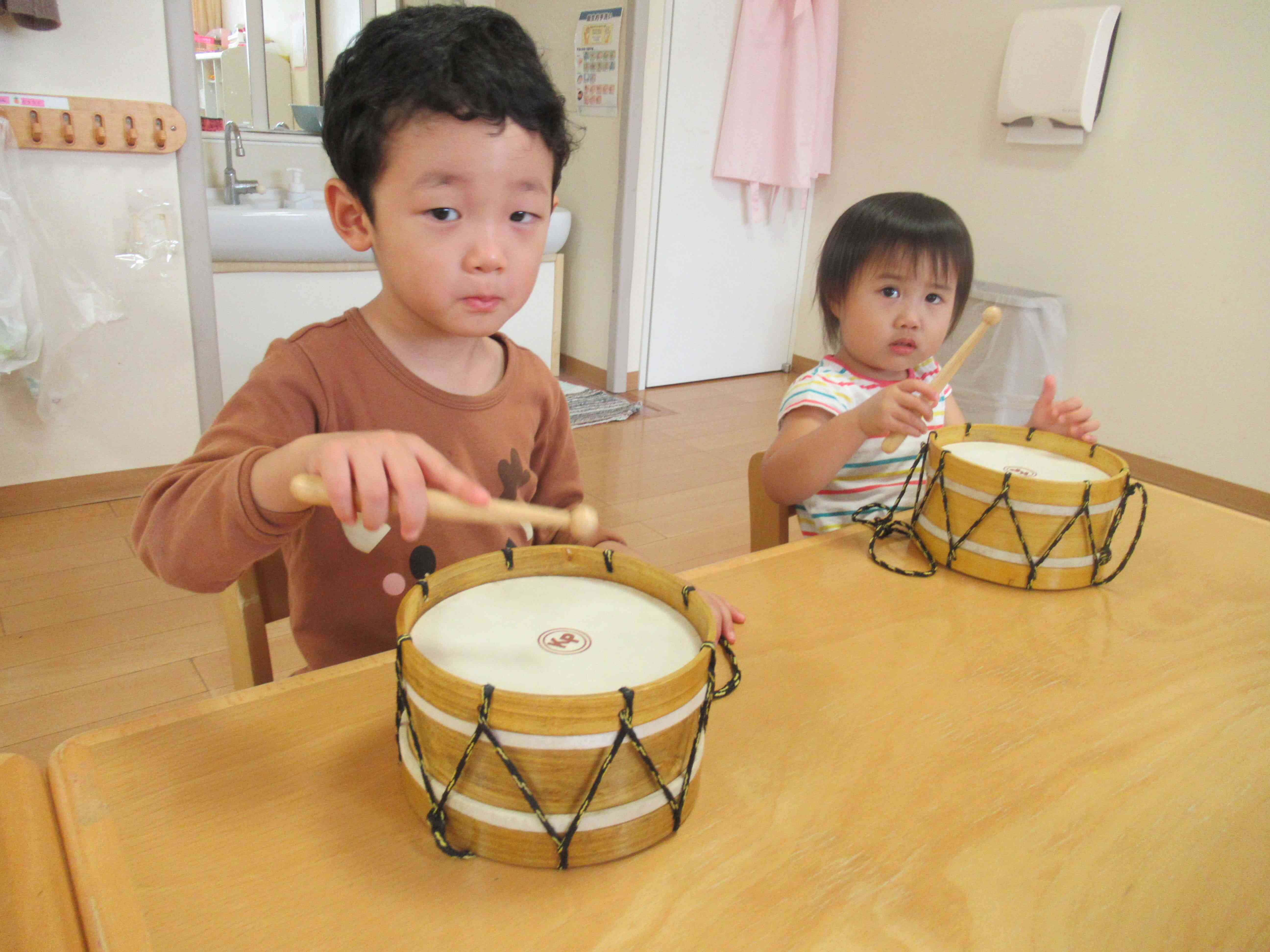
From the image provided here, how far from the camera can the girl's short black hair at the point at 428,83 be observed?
652 mm

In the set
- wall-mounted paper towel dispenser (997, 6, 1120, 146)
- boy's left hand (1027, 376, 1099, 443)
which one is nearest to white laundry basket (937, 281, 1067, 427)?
wall-mounted paper towel dispenser (997, 6, 1120, 146)

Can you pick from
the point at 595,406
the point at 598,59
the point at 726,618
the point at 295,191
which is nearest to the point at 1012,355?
the point at 595,406

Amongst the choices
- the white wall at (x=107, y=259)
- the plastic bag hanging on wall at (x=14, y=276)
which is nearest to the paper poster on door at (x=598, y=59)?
the white wall at (x=107, y=259)

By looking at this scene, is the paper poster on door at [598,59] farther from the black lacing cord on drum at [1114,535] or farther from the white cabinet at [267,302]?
the black lacing cord on drum at [1114,535]

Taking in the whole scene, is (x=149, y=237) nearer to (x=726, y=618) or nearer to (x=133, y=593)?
(x=133, y=593)

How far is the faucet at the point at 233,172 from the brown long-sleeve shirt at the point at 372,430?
2.25 m

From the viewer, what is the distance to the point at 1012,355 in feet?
9.29

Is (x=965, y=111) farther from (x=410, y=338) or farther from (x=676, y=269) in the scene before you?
(x=410, y=338)

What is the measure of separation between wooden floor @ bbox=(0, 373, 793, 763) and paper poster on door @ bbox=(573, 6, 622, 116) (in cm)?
125

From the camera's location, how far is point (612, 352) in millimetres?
3396

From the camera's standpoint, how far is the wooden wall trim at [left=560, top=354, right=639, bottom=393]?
348cm

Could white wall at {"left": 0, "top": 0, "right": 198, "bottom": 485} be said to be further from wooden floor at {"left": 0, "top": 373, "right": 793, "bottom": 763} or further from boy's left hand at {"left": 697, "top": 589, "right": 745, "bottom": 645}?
boy's left hand at {"left": 697, "top": 589, "right": 745, "bottom": 645}

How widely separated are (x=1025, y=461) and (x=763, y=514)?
319mm

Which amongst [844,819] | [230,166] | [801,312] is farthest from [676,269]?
[844,819]
